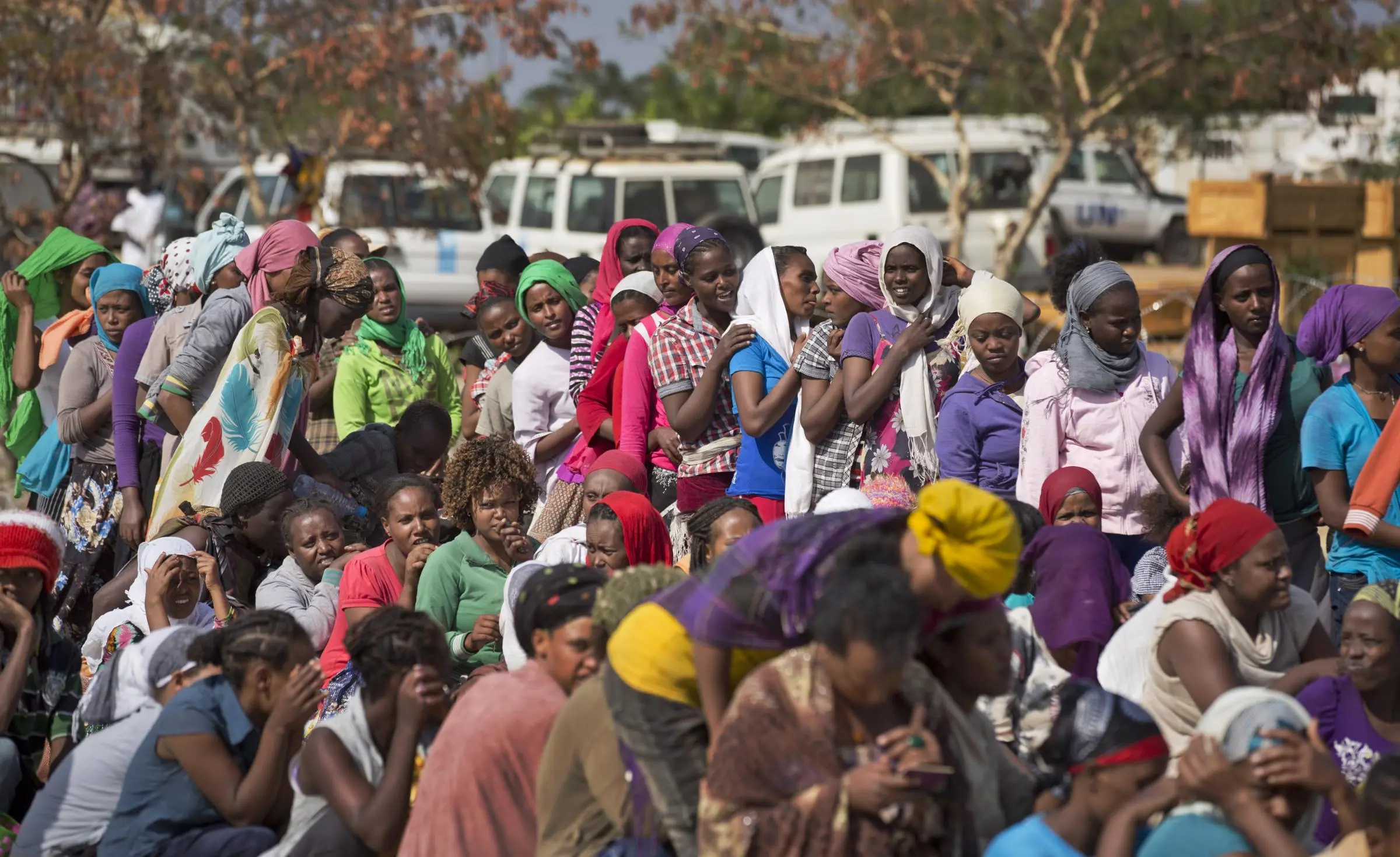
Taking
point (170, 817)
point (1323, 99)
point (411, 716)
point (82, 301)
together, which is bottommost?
point (170, 817)

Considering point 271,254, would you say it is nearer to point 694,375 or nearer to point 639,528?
point 694,375

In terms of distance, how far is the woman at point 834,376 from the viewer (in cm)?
584

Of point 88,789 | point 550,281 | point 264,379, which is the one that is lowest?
point 88,789

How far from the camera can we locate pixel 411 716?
4.12 metres

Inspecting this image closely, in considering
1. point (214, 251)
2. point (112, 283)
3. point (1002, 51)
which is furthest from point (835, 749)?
point (1002, 51)

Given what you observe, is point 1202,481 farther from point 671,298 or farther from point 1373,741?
point 671,298

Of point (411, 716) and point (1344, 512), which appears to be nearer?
point (411, 716)

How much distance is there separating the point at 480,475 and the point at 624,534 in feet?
2.27

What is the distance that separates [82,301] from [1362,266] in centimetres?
1167

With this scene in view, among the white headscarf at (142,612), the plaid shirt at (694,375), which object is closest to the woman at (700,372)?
the plaid shirt at (694,375)

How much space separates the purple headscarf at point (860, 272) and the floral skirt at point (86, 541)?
10.0 ft

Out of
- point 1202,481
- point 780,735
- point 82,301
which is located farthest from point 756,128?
point 780,735

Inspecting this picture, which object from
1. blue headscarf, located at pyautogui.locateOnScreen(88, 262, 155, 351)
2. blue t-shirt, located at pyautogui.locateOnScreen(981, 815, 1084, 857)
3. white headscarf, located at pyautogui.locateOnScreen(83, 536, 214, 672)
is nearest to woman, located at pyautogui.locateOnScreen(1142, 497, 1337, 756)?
blue t-shirt, located at pyautogui.locateOnScreen(981, 815, 1084, 857)

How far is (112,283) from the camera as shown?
291 inches
